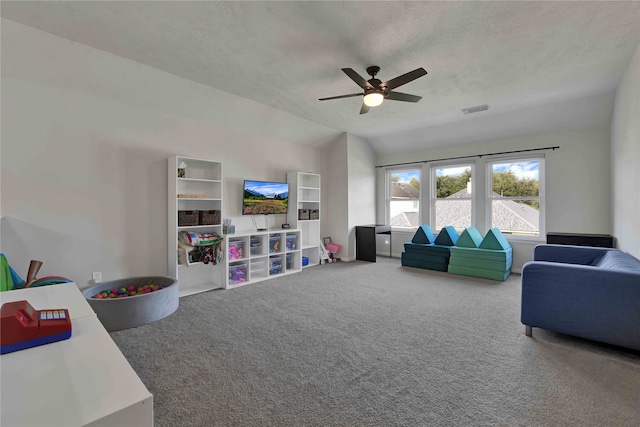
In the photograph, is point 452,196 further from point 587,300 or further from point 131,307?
point 131,307

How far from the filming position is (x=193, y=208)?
4.31 m

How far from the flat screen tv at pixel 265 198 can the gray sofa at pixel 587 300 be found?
3.82 m

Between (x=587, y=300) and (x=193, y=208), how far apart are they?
4.61 m

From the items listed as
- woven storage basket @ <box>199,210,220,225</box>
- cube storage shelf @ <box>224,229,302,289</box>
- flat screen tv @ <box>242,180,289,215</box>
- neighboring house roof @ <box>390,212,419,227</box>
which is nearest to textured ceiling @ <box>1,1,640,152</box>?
flat screen tv @ <box>242,180,289,215</box>

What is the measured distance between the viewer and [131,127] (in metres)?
3.72

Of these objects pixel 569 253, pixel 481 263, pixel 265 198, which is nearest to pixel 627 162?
pixel 569 253

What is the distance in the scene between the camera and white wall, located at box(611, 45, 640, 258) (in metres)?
2.87

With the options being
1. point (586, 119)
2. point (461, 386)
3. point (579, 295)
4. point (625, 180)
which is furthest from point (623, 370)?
point (586, 119)

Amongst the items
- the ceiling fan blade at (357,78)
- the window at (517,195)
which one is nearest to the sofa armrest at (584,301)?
the ceiling fan blade at (357,78)

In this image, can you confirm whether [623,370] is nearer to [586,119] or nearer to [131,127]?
[586,119]

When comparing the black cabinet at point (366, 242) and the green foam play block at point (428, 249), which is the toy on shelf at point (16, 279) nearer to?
the black cabinet at point (366, 242)

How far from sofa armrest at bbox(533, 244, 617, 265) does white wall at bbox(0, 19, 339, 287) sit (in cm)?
443

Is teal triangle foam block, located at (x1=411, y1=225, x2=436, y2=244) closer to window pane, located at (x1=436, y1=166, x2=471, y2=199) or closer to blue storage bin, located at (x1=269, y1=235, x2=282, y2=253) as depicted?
window pane, located at (x1=436, y1=166, x2=471, y2=199)

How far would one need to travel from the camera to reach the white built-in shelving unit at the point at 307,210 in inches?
216
